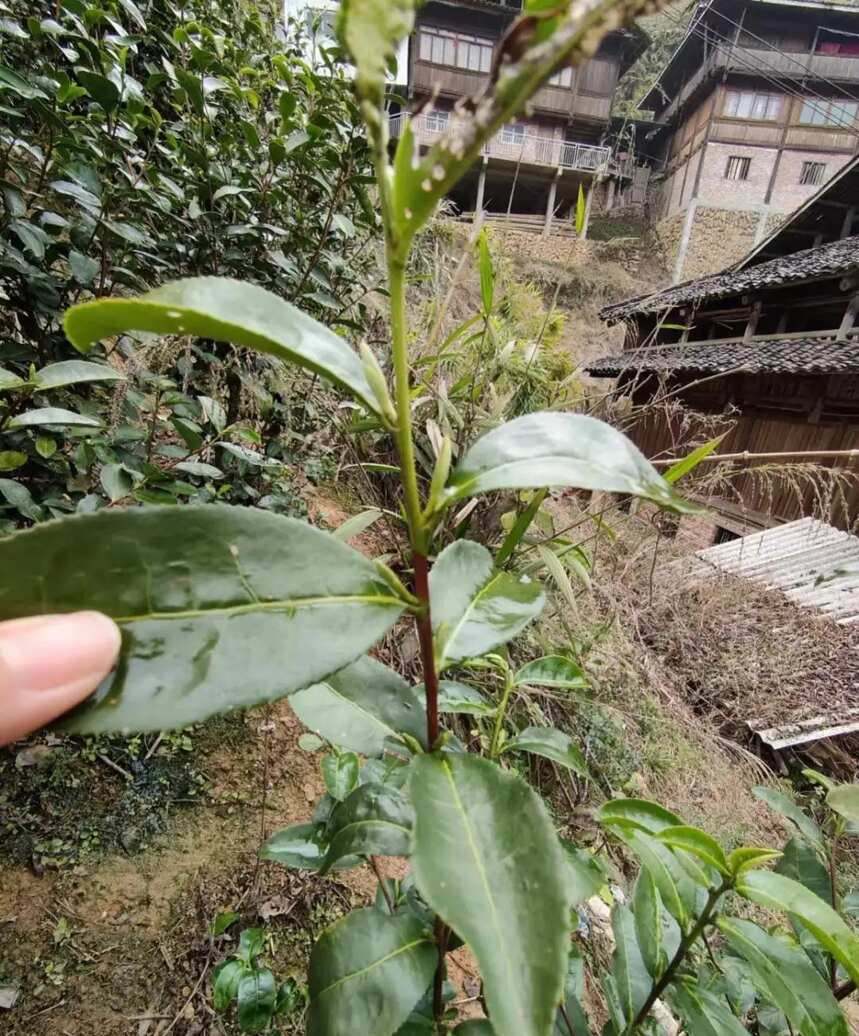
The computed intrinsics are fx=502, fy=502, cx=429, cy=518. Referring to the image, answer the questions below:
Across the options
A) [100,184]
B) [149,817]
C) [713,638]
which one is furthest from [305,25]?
[713,638]

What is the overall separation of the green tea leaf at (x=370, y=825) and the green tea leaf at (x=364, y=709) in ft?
0.20

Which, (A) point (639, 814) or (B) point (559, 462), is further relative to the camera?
(A) point (639, 814)

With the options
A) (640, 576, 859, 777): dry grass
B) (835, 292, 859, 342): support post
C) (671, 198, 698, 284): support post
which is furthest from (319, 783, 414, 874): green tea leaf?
(671, 198, 698, 284): support post

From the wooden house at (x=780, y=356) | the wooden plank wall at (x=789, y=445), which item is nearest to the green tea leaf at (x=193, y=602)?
the wooden house at (x=780, y=356)

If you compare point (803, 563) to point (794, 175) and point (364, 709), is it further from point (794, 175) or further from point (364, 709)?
point (794, 175)

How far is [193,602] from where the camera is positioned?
1.09 feet

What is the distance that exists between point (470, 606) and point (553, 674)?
35cm

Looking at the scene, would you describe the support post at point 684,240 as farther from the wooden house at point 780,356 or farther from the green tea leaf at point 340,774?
the green tea leaf at point 340,774

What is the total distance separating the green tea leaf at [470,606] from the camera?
0.43 metres

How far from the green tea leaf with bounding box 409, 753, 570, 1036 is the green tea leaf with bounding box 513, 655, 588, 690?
0.41m

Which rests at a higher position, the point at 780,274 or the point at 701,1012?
the point at 780,274

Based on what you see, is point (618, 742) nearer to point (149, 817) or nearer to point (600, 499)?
point (600, 499)

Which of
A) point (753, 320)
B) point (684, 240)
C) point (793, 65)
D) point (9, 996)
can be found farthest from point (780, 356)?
point (793, 65)

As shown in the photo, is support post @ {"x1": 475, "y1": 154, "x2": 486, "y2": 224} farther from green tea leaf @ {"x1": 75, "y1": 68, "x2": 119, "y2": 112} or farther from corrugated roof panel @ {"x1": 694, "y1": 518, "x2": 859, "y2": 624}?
corrugated roof panel @ {"x1": 694, "y1": 518, "x2": 859, "y2": 624}
